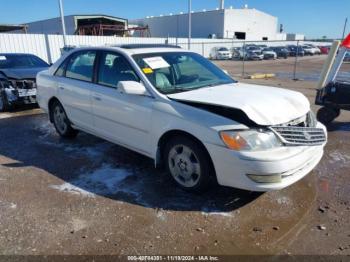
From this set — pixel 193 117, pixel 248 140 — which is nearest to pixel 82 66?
pixel 193 117

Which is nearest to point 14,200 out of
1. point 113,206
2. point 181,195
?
point 113,206

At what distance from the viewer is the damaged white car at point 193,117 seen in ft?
10.3

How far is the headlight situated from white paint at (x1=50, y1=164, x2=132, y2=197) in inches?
61.0

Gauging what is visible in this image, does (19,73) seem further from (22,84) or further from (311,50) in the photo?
(311,50)

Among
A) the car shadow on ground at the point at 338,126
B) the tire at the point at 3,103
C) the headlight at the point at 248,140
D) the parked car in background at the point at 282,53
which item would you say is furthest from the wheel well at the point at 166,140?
the parked car in background at the point at 282,53

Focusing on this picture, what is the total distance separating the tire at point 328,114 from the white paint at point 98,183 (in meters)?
4.77

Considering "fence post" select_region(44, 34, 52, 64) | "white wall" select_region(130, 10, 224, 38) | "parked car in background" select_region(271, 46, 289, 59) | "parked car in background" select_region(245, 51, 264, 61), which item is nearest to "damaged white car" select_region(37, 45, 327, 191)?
"fence post" select_region(44, 34, 52, 64)

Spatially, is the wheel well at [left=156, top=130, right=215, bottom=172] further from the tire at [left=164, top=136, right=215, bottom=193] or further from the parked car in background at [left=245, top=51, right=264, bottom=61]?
the parked car in background at [left=245, top=51, right=264, bottom=61]

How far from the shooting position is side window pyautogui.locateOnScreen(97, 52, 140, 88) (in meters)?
4.14

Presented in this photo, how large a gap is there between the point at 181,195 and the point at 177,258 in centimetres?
110

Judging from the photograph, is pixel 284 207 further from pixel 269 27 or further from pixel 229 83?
pixel 269 27

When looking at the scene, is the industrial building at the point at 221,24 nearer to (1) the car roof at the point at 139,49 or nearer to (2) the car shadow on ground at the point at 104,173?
(2) the car shadow on ground at the point at 104,173

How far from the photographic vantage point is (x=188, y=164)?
11.8ft

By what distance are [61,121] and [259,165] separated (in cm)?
405
